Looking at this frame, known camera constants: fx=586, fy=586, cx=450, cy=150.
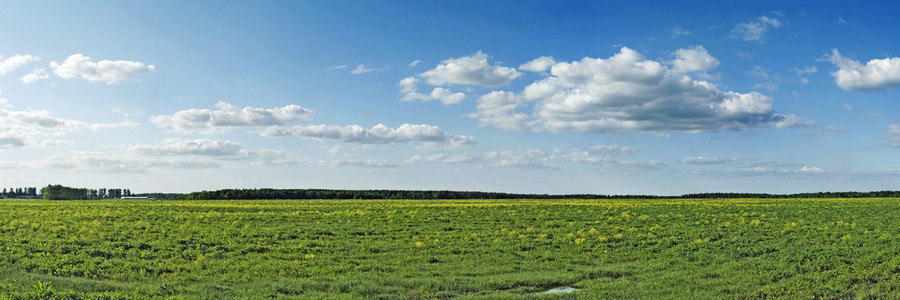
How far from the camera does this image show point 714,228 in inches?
1505

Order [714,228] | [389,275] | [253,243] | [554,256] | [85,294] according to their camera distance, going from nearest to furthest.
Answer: [85,294] → [389,275] → [554,256] → [253,243] → [714,228]

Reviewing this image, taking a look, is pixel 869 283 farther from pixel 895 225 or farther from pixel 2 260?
pixel 2 260

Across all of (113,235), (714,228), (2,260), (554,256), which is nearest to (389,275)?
(554,256)

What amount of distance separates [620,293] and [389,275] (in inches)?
325

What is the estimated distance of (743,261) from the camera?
2372 cm

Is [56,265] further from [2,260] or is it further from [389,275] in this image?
[389,275]

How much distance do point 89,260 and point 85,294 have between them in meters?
8.04

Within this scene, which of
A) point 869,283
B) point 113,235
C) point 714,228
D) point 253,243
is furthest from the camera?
point 714,228

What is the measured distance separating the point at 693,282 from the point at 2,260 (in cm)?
2641

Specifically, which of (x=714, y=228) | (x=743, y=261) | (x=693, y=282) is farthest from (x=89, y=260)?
(x=714, y=228)

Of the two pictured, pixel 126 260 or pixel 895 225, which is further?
pixel 895 225

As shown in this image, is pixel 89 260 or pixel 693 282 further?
pixel 89 260

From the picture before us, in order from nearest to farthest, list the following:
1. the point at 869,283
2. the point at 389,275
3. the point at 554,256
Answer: the point at 869,283 < the point at 389,275 < the point at 554,256

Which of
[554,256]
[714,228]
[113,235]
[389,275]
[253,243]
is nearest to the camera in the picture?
[389,275]
